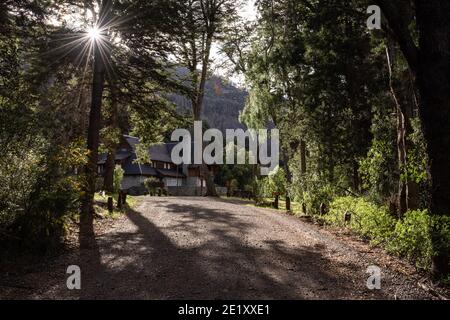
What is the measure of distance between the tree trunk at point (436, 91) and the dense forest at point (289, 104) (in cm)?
2

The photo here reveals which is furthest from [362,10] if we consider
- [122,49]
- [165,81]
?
[122,49]

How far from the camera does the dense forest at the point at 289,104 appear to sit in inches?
291

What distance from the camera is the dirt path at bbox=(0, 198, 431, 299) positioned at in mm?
6008

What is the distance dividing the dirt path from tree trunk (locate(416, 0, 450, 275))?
176 centimetres

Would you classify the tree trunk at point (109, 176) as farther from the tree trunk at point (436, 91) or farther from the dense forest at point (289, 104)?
the tree trunk at point (436, 91)

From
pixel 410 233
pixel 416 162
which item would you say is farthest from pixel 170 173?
pixel 410 233

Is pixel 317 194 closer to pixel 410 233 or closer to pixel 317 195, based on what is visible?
pixel 317 195

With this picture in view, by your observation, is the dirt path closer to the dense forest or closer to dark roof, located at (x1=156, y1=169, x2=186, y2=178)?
the dense forest

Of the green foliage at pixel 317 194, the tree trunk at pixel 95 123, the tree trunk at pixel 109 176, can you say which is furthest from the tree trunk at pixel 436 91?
the tree trunk at pixel 109 176

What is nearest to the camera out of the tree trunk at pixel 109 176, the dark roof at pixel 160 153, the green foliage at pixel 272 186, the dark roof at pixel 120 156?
the tree trunk at pixel 109 176

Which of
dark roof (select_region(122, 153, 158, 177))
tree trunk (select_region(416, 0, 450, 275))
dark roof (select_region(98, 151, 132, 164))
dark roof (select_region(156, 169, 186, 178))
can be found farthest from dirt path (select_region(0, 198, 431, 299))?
dark roof (select_region(156, 169, 186, 178))

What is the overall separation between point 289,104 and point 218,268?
871 inches

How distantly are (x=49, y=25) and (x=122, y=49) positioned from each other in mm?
2827

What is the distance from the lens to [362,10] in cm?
1577
